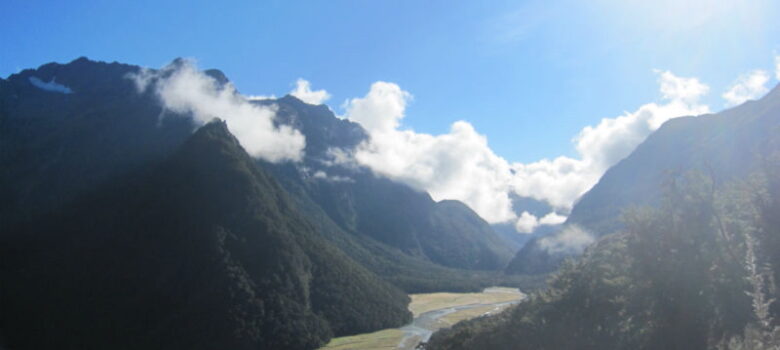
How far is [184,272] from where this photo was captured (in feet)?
381

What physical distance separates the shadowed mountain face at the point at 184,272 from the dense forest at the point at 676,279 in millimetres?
77218

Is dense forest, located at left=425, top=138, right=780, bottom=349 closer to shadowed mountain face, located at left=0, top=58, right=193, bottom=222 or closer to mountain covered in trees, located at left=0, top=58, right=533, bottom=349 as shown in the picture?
mountain covered in trees, located at left=0, top=58, right=533, bottom=349

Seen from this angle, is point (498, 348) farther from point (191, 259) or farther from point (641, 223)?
point (191, 259)

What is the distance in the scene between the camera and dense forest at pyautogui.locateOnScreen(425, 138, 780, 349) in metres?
33.5

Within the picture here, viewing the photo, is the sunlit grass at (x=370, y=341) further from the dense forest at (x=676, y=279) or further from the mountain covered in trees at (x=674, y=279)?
the dense forest at (x=676, y=279)

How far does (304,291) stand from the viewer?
428 ft

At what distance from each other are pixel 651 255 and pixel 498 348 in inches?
824

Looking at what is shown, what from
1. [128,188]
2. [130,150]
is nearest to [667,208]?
[128,188]

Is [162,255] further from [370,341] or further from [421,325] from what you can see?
[421,325]

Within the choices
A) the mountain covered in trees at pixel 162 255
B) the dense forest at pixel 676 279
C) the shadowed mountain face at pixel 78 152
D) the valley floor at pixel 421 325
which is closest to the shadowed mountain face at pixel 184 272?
the mountain covered in trees at pixel 162 255

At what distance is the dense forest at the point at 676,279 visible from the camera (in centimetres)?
3350

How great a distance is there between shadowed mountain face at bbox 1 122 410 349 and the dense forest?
3040 inches

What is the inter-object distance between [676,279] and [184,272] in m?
110

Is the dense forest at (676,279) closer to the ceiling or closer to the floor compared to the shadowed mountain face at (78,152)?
closer to the floor
